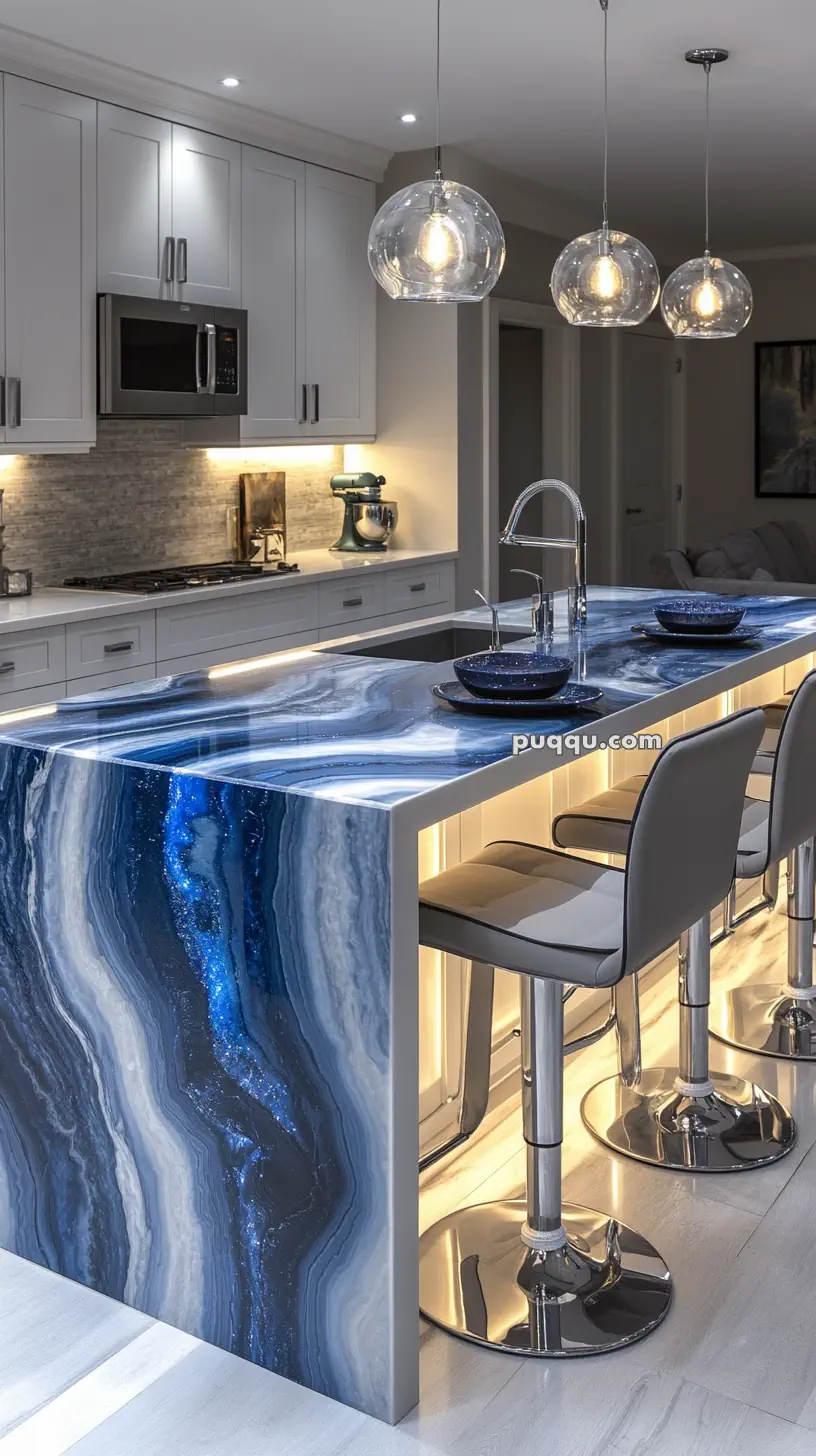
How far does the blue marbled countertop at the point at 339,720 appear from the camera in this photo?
1972 millimetres

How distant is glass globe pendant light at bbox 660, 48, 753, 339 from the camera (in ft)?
12.0

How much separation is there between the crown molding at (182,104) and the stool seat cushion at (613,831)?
9.81 ft

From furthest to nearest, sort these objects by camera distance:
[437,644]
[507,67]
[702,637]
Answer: [507,67] → [437,644] → [702,637]

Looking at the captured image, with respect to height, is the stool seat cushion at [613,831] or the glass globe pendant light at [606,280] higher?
the glass globe pendant light at [606,280]

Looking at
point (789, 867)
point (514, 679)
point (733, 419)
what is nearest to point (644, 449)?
point (733, 419)

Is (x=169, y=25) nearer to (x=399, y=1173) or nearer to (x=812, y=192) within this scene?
(x=399, y=1173)

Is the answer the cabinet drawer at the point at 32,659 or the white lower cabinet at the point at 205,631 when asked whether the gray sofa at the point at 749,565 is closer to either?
the white lower cabinet at the point at 205,631

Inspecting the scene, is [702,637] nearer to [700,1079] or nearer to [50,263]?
[700,1079]

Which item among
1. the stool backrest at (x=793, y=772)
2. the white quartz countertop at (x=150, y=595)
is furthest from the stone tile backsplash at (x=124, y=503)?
the stool backrest at (x=793, y=772)

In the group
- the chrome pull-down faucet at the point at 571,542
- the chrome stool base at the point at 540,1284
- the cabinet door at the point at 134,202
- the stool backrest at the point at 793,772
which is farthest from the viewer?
the cabinet door at the point at 134,202

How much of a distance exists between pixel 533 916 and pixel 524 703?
398 mm

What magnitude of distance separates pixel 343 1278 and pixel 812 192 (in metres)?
6.43

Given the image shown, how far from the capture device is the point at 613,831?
8.29ft

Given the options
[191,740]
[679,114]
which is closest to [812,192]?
[679,114]
